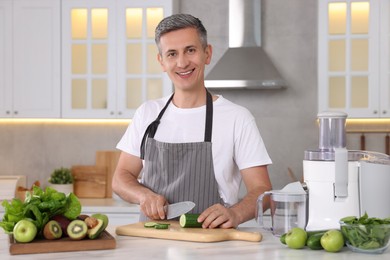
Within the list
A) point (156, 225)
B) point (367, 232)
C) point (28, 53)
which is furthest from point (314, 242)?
point (28, 53)

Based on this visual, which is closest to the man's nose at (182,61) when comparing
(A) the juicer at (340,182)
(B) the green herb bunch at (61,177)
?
(A) the juicer at (340,182)

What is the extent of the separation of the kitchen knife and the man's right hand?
1.1 inches

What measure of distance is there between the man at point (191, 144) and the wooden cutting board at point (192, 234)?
335 mm

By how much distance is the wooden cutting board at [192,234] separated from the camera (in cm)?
239

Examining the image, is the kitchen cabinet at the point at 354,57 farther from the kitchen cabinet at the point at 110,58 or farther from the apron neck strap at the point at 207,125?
the apron neck strap at the point at 207,125

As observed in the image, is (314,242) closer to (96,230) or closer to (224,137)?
(96,230)

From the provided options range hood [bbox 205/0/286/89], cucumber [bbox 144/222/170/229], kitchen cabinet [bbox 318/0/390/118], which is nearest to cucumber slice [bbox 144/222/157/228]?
cucumber [bbox 144/222/170/229]

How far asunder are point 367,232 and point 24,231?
3.54 ft

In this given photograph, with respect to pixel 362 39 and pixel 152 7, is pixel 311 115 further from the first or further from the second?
pixel 152 7

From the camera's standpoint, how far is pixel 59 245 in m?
2.26

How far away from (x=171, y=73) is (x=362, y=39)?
2634 millimetres

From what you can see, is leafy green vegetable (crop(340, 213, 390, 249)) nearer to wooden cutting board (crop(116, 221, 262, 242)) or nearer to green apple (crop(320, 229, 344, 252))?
green apple (crop(320, 229, 344, 252))

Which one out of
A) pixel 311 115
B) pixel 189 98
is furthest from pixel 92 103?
pixel 189 98

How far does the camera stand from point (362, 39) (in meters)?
5.20
